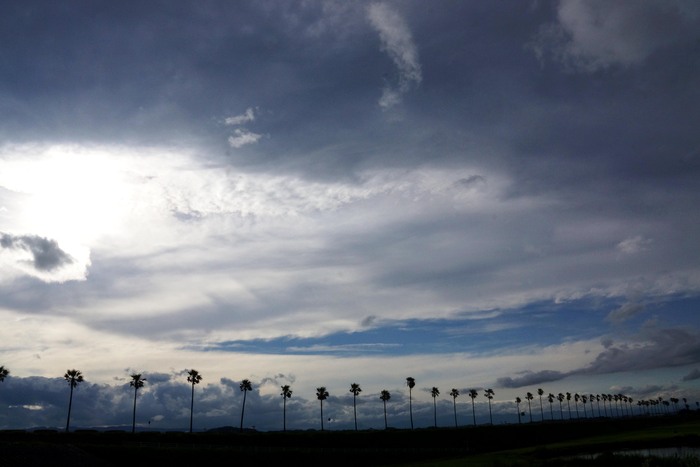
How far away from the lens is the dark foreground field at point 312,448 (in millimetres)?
86688

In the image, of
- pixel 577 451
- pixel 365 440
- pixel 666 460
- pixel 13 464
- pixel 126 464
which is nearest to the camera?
pixel 666 460

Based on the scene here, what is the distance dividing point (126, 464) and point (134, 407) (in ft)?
296

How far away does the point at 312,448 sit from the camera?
4712 inches

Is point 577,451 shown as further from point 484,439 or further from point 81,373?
point 81,373

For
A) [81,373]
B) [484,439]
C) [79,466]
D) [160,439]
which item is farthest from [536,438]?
[81,373]

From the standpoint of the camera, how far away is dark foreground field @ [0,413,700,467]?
8669 centimetres

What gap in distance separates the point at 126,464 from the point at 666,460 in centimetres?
8627

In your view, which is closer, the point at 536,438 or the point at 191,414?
the point at 536,438

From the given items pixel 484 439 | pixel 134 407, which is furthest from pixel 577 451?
pixel 134 407

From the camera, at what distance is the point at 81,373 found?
6998 inches

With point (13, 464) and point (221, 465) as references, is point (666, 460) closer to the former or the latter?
point (221, 465)

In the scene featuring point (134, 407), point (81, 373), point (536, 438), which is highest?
point (81, 373)

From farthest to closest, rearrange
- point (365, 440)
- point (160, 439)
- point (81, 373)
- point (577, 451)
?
point (81, 373) < point (365, 440) < point (160, 439) < point (577, 451)

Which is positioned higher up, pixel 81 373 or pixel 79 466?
pixel 81 373
